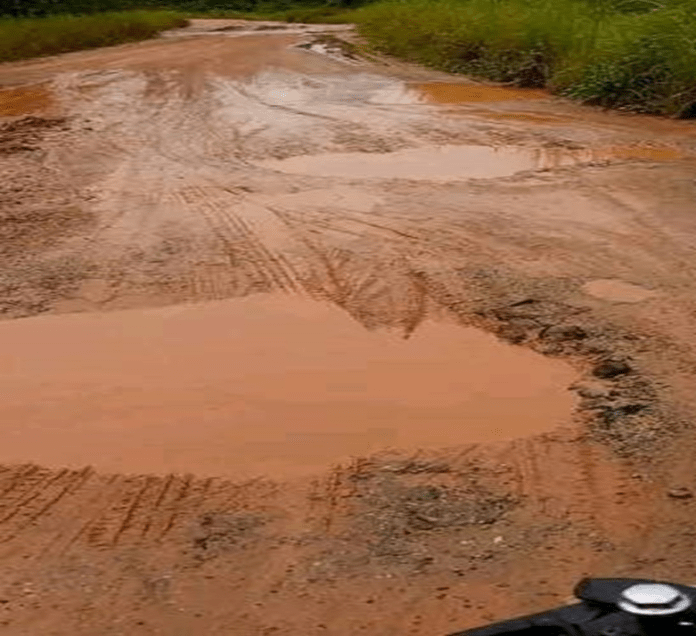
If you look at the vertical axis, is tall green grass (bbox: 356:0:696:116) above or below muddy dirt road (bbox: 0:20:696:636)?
above

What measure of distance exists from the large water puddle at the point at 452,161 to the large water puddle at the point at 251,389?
3.47 metres

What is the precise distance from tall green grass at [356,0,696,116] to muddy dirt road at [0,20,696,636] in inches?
87.0

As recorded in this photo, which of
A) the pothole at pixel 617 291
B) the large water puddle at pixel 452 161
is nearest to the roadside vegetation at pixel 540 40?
the large water puddle at pixel 452 161

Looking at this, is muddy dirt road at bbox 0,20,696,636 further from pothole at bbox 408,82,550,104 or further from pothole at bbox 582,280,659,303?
pothole at bbox 408,82,550,104

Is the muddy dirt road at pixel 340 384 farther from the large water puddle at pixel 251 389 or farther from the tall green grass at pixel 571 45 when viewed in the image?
the tall green grass at pixel 571 45

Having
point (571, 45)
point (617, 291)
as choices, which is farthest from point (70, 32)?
point (617, 291)

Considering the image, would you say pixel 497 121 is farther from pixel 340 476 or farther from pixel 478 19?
pixel 340 476

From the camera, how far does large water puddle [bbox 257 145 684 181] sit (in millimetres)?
9609

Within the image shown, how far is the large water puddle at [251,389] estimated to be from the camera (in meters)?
4.77

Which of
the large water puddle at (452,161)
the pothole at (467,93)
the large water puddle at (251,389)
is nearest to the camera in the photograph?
the large water puddle at (251,389)

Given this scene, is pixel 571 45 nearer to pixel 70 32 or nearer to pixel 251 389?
pixel 251 389

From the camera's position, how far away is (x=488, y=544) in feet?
13.0

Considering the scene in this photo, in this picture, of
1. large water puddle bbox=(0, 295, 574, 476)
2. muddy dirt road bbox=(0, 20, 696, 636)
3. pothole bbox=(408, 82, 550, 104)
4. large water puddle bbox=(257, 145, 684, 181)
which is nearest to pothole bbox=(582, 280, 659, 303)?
muddy dirt road bbox=(0, 20, 696, 636)

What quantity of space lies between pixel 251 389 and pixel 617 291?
218cm
